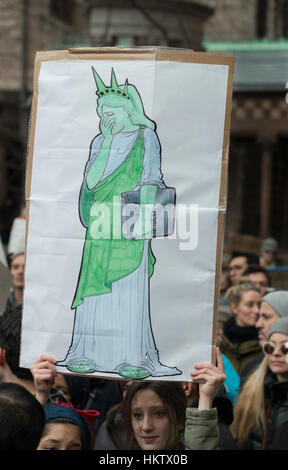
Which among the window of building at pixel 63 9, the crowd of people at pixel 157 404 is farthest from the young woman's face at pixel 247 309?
the window of building at pixel 63 9

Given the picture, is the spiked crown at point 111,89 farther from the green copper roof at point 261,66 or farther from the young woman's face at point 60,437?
the green copper roof at point 261,66

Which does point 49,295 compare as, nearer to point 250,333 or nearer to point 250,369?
point 250,369

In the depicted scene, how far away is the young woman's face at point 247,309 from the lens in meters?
5.35

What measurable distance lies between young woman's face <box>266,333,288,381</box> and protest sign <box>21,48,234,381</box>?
0.93 meters

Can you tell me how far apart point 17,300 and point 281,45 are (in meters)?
13.2

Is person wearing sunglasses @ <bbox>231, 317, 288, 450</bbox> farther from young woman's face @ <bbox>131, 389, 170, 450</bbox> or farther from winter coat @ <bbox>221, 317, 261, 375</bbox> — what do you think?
winter coat @ <bbox>221, 317, 261, 375</bbox>

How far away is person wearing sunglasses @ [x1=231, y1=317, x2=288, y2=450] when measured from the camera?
12.5 ft

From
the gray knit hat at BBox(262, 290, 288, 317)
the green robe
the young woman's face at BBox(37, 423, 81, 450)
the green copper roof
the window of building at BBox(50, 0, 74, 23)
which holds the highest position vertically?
the window of building at BBox(50, 0, 74, 23)

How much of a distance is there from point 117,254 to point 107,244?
51mm

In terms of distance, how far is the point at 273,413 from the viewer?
3816 mm

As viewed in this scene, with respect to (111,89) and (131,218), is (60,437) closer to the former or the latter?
(131,218)

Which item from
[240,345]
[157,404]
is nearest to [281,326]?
[157,404]

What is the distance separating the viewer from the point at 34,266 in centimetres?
317
